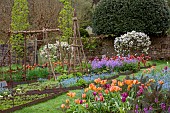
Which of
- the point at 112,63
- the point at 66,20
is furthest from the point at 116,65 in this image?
the point at 66,20

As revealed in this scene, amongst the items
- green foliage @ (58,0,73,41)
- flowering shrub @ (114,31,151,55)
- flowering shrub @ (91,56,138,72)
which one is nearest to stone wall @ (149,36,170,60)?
flowering shrub @ (114,31,151,55)

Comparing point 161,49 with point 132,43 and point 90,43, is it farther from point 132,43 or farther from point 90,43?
point 90,43

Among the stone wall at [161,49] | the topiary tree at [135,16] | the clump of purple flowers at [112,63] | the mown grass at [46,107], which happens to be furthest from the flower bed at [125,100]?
the stone wall at [161,49]

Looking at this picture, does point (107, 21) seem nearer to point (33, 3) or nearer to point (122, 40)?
point (122, 40)

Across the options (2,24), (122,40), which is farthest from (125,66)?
(2,24)

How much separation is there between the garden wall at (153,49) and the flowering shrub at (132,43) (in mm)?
513

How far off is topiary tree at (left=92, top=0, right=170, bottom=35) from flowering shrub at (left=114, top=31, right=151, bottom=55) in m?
0.57

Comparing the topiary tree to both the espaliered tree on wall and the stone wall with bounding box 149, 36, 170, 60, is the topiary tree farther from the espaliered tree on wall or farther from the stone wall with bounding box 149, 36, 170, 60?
the espaliered tree on wall

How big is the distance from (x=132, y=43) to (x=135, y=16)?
4.15ft

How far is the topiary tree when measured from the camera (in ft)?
57.8

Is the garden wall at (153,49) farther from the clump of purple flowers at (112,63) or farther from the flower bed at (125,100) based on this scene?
the flower bed at (125,100)

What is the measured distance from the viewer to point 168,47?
1788cm

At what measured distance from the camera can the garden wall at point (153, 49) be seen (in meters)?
17.9

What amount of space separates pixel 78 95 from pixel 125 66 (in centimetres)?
512
